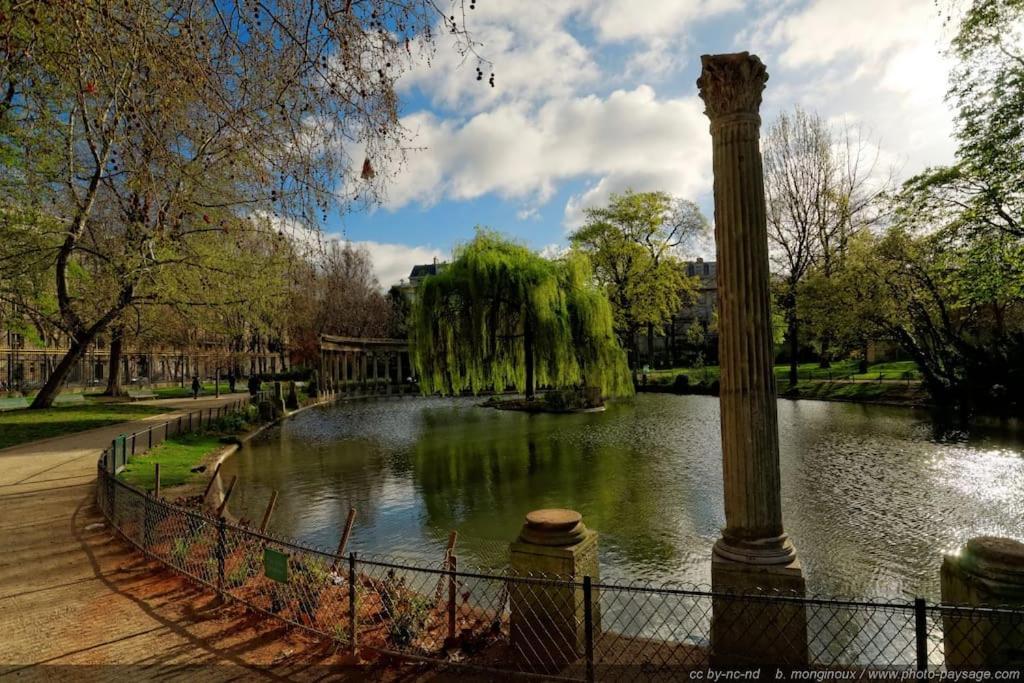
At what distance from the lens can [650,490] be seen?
1183 centimetres

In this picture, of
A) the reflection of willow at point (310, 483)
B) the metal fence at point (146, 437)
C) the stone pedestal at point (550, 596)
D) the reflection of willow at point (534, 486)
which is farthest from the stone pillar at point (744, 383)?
the metal fence at point (146, 437)

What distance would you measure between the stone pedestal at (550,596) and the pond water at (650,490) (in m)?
2.92

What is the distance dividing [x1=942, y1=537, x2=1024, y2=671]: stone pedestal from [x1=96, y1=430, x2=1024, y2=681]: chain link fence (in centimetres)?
1

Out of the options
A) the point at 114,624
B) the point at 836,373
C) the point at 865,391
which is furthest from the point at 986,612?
the point at 836,373

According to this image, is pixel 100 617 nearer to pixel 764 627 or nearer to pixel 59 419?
pixel 764 627

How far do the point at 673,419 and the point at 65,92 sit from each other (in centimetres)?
2096

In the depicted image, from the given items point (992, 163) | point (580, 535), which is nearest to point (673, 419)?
point (992, 163)

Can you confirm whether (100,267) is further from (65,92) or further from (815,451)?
(815,451)

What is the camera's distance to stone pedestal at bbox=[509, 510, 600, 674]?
4.66 meters

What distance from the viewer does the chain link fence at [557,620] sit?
3.94 metres

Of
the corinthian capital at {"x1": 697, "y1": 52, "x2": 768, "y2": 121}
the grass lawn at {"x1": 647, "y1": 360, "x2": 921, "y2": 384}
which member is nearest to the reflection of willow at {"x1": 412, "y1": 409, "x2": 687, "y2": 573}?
the corinthian capital at {"x1": 697, "y1": 52, "x2": 768, "y2": 121}

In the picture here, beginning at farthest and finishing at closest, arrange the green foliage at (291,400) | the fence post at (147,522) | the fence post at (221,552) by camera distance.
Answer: the green foliage at (291,400), the fence post at (147,522), the fence post at (221,552)

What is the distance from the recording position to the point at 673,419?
23266mm

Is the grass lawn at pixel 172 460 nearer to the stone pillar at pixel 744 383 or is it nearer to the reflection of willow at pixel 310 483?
the reflection of willow at pixel 310 483
